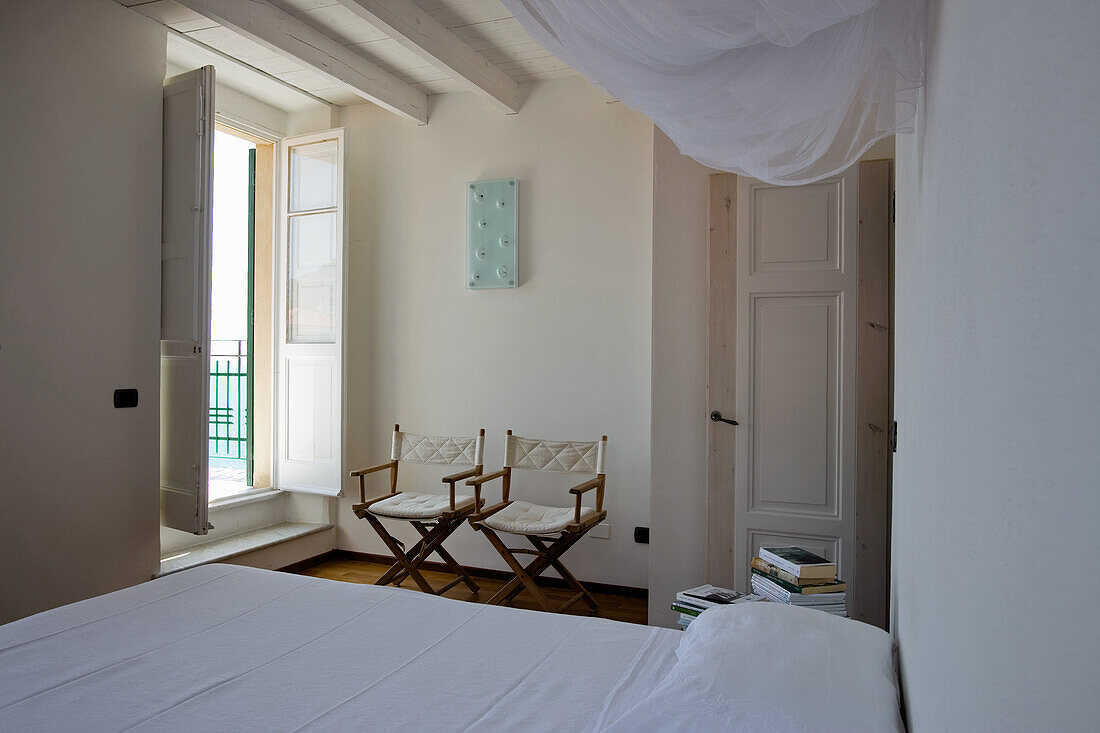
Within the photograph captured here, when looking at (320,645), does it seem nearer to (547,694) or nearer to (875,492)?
(547,694)

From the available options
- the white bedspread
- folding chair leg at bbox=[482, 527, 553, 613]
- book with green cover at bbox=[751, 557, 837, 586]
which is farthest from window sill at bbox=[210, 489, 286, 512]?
book with green cover at bbox=[751, 557, 837, 586]

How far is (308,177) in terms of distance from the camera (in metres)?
4.71

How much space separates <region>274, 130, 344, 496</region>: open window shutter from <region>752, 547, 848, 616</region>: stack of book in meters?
3.00

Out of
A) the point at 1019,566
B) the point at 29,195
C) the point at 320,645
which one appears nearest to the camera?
the point at 1019,566

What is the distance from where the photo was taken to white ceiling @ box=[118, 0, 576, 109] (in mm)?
3516

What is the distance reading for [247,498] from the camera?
14.8ft

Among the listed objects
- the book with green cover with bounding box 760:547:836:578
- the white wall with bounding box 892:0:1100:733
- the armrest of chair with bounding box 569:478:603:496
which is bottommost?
the book with green cover with bounding box 760:547:836:578

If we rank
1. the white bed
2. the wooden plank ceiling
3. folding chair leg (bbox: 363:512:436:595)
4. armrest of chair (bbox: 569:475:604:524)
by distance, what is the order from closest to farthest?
the white bed, the wooden plank ceiling, armrest of chair (bbox: 569:475:604:524), folding chair leg (bbox: 363:512:436:595)

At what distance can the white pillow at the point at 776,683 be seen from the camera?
1.20 metres

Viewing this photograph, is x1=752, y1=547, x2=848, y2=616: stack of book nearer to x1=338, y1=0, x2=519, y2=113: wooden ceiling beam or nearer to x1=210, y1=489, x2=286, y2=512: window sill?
x1=338, y1=0, x2=519, y2=113: wooden ceiling beam

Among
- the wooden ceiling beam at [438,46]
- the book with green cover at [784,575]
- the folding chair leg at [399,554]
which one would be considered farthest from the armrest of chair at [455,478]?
the wooden ceiling beam at [438,46]

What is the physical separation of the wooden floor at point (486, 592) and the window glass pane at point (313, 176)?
2332 mm

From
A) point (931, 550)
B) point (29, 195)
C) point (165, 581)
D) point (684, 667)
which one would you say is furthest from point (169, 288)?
point (931, 550)

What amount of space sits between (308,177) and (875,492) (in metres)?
3.81
